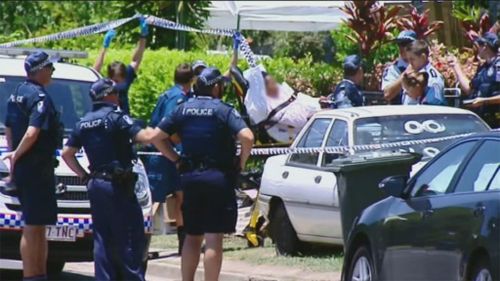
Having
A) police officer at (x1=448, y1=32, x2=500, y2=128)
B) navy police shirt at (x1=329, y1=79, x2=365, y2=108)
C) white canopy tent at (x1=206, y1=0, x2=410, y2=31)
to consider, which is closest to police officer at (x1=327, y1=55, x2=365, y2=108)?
navy police shirt at (x1=329, y1=79, x2=365, y2=108)

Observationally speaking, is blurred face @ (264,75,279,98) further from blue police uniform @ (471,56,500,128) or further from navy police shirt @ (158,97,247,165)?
navy police shirt @ (158,97,247,165)

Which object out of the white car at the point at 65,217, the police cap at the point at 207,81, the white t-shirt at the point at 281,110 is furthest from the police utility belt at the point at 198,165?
the white t-shirt at the point at 281,110

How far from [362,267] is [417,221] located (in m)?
1.05

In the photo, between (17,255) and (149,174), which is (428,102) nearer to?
(149,174)

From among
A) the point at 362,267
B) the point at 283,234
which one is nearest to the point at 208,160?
the point at 362,267

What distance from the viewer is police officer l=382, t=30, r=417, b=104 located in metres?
14.5

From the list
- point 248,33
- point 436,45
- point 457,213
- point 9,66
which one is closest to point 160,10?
point 248,33

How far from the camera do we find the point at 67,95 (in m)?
14.3

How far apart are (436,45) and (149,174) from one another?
4085 millimetres

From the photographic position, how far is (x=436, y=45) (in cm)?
1692

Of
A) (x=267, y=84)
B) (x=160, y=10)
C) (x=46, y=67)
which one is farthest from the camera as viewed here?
(x=160, y=10)

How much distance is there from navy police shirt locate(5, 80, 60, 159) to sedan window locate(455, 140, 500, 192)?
393cm

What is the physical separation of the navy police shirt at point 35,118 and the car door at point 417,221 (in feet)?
10.6

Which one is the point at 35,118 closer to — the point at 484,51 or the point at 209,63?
the point at 484,51
